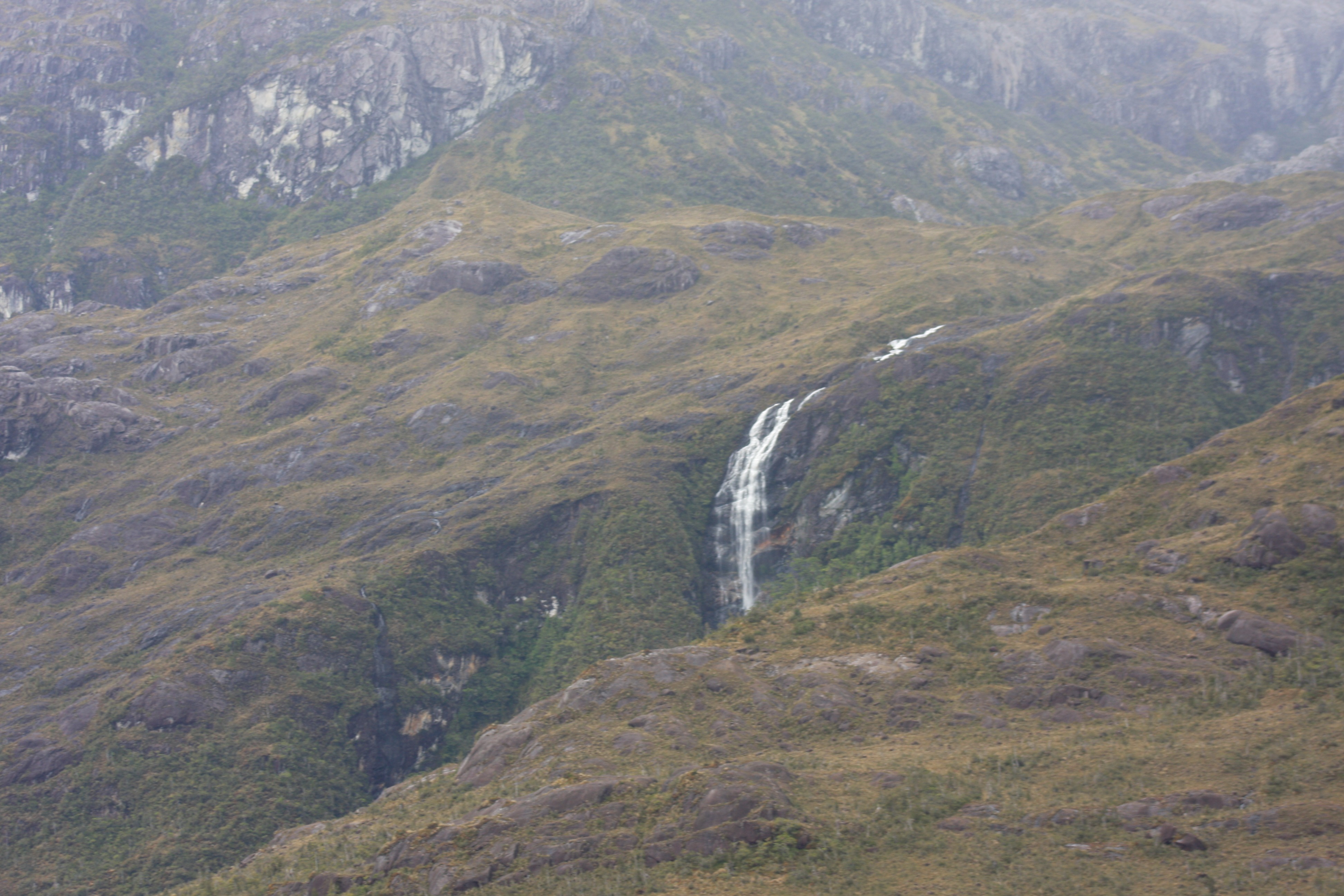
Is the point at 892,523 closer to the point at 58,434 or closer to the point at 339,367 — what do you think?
the point at 339,367

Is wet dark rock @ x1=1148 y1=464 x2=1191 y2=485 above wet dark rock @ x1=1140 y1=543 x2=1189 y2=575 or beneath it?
above

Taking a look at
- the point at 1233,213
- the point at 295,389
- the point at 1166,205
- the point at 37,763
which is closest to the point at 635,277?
the point at 295,389

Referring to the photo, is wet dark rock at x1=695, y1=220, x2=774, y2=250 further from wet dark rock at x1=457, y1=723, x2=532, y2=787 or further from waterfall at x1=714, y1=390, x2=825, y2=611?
wet dark rock at x1=457, y1=723, x2=532, y2=787

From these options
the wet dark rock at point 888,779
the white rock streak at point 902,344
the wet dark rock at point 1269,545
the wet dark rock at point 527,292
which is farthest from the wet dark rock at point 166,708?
the wet dark rock at point 527,292

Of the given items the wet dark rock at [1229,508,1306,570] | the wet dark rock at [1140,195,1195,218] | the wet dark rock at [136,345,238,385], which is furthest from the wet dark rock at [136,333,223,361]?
the wet dark rock at [1140,195,1195,218]

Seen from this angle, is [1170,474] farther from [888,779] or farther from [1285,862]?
[1285,862]

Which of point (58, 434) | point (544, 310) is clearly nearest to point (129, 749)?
point (58, 434)

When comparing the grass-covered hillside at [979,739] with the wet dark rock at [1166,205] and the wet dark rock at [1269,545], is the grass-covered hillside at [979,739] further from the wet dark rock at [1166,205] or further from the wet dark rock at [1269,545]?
the wet dark rock at [1166,205]

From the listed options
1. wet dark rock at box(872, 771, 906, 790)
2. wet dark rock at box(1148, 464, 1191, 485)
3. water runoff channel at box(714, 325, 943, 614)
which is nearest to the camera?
wet dark rock at box(872, 771, 906, 790)
